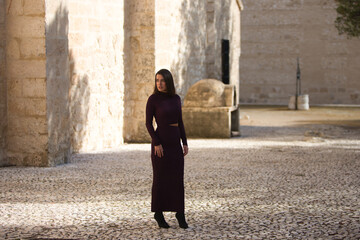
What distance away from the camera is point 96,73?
9734mm

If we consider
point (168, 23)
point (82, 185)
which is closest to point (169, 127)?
point (82, 185)

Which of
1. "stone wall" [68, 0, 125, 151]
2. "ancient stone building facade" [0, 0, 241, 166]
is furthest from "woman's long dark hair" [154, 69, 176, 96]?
"stone wall" [68, 0, 125, 151]

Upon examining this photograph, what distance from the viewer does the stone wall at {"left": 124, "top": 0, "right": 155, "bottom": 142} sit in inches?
421

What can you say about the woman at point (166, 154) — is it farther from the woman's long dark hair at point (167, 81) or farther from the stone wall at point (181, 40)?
the stone wall at point (181, 40)

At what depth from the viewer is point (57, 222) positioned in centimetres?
479

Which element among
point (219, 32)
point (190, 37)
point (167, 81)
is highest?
point (219, 32)

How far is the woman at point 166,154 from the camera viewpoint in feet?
14.7

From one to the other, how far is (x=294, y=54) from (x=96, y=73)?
683 inches

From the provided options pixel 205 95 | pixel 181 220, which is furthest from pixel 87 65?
pixel 181 220

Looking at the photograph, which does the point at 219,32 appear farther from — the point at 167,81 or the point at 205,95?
the point at 167,81

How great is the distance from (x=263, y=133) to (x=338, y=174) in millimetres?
5706

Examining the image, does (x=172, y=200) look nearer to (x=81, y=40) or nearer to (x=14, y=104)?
(x=14, y=104)

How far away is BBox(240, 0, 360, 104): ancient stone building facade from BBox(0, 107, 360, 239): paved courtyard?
15481 mm

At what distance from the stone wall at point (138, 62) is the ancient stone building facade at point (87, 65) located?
0.06 feet
